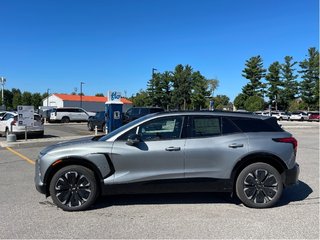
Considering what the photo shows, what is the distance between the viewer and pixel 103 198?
6.54 m

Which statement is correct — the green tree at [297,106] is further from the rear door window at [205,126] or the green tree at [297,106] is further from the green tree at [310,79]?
the rear door window at [205,126]

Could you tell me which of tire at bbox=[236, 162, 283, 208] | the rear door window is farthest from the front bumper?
the rear door window

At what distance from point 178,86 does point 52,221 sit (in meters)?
79.5

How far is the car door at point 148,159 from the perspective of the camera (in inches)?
229

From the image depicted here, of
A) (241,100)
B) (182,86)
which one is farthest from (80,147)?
(241,100)

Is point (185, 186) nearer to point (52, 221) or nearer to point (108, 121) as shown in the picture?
point (52, 221)

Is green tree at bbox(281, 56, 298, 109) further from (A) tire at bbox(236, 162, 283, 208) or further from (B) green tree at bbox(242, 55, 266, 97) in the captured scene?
(A) tire at bbox(236, 162, 283, 208)

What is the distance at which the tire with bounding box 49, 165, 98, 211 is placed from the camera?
18.9 feet

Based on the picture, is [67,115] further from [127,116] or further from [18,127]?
[18,127]

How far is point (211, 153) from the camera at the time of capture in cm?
595

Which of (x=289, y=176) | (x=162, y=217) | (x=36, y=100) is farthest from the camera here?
(x=36, y=100)

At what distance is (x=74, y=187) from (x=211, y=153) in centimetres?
229

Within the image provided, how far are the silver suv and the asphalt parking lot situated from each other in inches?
12.1

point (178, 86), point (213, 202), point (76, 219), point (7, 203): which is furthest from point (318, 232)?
point (178, 86)
